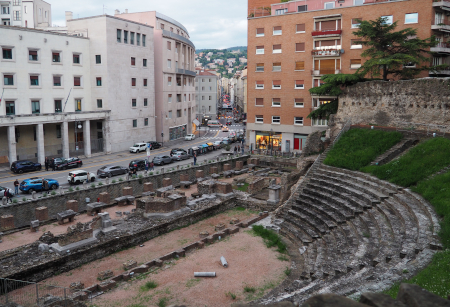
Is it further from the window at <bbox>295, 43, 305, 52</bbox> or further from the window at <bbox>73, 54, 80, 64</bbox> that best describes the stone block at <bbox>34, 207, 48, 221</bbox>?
the window at <bbox>295, 43, 305, 52</bbox>

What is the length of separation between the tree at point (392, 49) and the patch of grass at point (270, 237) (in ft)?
67.6

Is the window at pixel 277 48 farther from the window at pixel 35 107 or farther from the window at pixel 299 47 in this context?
→ the window at pixel 35 107

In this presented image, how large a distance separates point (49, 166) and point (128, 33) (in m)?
23.3

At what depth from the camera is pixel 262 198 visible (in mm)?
28969

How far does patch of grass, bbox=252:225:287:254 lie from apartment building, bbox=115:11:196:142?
40538 mm

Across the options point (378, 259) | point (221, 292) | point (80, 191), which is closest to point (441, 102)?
point (378, 259)

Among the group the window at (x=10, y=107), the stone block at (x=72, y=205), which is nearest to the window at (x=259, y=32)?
the window at (x=10, y=107)

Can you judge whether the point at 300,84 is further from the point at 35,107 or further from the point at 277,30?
the point at 35,107

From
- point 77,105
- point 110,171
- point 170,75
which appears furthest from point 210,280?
point 170,75

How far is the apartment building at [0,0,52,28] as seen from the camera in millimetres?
68688

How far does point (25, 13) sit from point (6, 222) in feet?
199

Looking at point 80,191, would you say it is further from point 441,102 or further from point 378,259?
point 441,102

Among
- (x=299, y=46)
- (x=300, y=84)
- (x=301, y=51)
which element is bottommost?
(x=300, y=84)

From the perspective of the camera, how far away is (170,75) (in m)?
64.1
